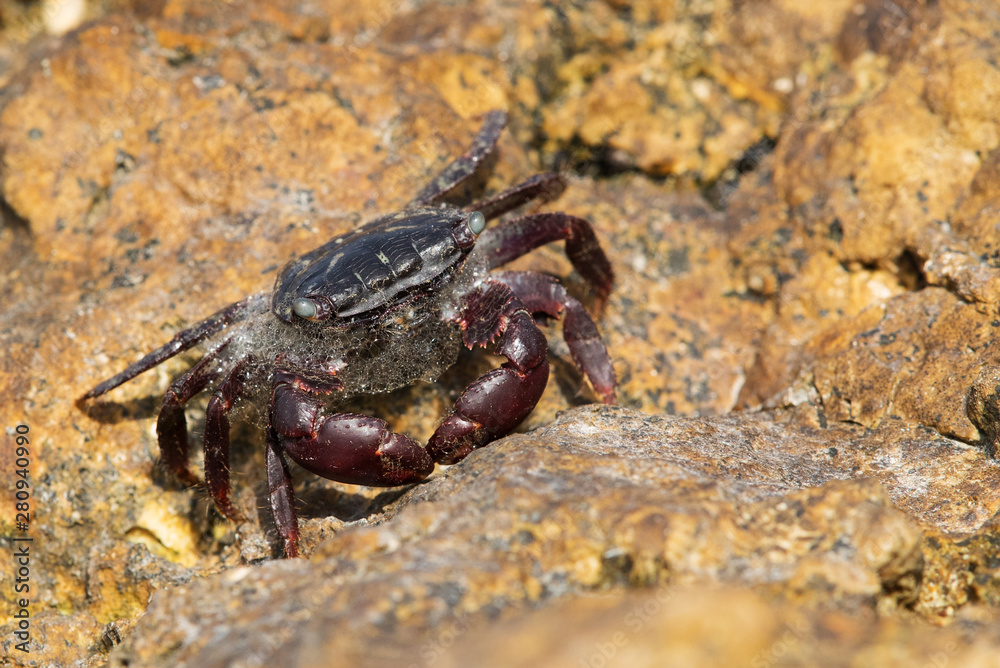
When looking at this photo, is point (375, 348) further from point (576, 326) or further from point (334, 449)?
point (576, 326)

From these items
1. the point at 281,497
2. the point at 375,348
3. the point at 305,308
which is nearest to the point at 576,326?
the point at 375,348

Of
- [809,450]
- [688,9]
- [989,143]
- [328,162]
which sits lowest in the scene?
[809,450]

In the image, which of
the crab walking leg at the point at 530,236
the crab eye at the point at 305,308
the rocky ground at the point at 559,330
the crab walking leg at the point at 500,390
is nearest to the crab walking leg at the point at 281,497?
the rocky ground at the point at 559,330

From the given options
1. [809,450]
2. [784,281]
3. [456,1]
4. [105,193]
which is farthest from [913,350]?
[105,193]

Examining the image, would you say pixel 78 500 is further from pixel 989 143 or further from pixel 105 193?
pixel 989 143

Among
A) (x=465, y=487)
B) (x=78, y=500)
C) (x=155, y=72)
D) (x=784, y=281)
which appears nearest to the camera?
(x=465, y=487)

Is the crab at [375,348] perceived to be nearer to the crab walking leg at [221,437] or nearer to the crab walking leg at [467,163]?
the crab walking leg at [221,437]
